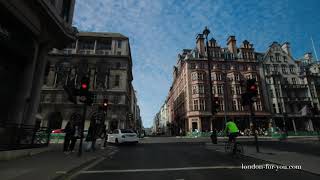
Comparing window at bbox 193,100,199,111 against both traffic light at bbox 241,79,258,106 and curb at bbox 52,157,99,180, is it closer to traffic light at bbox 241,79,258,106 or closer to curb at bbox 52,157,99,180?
traffic light at bbox 241,79,258,106

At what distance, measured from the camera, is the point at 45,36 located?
597 inches

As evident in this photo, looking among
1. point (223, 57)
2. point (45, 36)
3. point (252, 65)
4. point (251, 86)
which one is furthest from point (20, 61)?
point (252, 65)

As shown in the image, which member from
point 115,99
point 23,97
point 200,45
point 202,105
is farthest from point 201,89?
point 23,97

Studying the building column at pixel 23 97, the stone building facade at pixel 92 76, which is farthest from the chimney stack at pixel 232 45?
the building column at pixel 23 97

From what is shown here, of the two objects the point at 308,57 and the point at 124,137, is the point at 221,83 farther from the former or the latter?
the point at 308,57

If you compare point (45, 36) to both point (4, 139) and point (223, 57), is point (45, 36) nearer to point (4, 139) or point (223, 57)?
point (4, 139)

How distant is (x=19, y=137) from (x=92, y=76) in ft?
129

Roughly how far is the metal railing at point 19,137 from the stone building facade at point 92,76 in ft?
102

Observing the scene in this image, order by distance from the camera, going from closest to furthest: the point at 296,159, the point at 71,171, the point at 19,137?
the point at 71,171
the point at 296,159
the point at 19,137

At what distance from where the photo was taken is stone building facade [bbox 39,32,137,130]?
143ft

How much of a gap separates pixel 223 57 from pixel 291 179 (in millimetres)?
50363

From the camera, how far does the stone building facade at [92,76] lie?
143 ft

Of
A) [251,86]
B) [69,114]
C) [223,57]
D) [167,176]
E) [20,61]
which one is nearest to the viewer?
[167,176]

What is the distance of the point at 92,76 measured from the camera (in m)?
47.9
